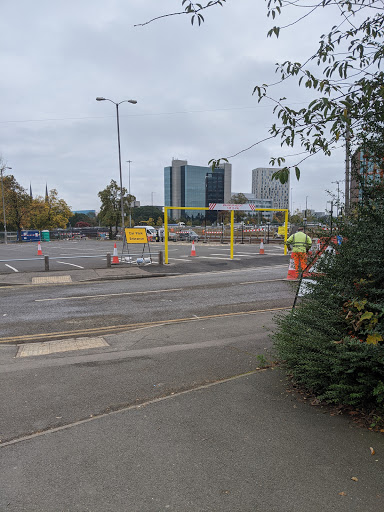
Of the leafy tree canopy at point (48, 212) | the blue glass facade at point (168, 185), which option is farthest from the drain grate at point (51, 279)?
the blue glass facade at point (168, 185)

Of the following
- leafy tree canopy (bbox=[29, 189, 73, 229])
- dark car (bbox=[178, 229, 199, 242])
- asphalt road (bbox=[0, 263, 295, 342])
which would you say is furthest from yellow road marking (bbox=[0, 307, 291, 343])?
leafy tree canopy (bbox=[29, 189, 73, 229])

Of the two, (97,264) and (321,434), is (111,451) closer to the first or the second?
(321,434)

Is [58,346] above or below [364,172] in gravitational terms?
below

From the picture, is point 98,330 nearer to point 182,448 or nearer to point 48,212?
point 182,448

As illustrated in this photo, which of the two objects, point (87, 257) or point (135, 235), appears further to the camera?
point (87, 257)

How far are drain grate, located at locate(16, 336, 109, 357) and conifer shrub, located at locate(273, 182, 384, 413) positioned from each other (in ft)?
11.8

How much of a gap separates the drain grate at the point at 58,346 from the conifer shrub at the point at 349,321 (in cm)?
361

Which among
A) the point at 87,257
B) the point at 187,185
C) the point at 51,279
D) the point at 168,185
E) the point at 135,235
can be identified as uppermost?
the point at 168,185

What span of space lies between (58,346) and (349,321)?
4.72 meters

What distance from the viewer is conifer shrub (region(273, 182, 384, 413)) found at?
3404mm

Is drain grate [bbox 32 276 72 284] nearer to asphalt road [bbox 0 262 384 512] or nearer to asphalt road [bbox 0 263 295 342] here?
asphalt road [bbox 0 263 295 342]

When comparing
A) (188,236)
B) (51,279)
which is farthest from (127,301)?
(188,236)

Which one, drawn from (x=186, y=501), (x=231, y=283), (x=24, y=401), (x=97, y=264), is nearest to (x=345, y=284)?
(x=186, y=501)

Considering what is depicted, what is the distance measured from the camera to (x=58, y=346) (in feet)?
21.2
